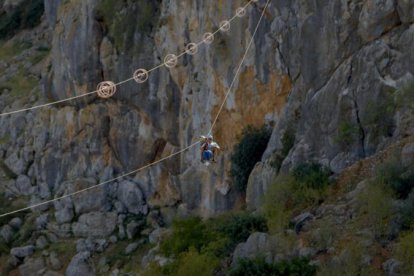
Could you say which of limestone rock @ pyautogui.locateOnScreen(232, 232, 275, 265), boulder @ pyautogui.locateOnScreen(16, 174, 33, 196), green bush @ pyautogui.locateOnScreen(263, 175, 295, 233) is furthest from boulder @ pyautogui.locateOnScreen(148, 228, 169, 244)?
limestone rock @ pyautogui.locateOnScreen(232, 232, 275, 265)

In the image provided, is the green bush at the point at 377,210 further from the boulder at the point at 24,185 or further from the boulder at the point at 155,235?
the boulder at the point at 24,185

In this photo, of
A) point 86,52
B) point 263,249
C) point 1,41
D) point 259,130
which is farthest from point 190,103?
point 1,41

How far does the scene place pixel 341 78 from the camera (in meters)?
22.4

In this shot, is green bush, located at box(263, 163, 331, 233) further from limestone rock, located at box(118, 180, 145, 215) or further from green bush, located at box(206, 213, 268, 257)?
limestone rock, located at box(118, 180, 145, 215)

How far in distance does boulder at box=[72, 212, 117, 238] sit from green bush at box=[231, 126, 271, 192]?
7734 mm

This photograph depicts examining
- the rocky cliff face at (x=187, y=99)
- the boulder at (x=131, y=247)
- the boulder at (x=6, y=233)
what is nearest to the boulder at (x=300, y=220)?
the rocky cliff face at (x=187, y=99)

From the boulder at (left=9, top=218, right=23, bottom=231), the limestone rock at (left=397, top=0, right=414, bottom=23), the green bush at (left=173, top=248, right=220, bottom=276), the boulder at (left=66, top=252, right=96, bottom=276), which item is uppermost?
the limestone rock at (left=397, top=0, right=414, bottom=23)

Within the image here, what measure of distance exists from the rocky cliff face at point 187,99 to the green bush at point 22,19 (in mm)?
3952

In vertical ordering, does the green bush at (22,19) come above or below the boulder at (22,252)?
above

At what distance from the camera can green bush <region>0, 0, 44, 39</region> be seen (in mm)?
50219

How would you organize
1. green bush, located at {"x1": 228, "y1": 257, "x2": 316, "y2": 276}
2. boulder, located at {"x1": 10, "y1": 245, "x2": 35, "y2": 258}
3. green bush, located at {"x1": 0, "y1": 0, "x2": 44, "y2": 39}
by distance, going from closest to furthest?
1. green bush, located at {"x1": 228, "y1": 257, "x2": 316, "y2": 276}
2. boulder, located at {"x1": 10, "y1": 245, "x2": 35, "y2": 258}
3. green bush, located at {"x1": 0, "y1": 0, "x2": 44, "y2": 39}

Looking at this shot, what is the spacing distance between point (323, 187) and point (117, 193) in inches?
600

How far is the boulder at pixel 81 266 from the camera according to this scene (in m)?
32.1

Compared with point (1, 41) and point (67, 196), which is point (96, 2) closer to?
point (67, 196)
